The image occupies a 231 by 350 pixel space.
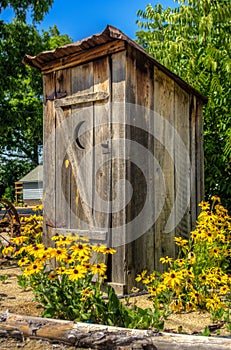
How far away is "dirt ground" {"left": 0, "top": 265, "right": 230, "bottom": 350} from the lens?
2.90 meters

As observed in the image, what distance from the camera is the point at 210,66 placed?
246 inches

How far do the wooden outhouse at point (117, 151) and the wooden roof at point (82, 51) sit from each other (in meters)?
0.01

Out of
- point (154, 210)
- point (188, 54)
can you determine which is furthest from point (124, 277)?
point (188, 54)

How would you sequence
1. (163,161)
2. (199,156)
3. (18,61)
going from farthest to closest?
(18,61), (199,156), (163,161)

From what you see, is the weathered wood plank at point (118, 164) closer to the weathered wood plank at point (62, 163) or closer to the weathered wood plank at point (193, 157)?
the weathered wood plank at point (62, 163)

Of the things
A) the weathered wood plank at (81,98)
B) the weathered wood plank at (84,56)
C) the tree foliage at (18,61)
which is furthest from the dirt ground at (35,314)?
the tree foliage at (18,61)

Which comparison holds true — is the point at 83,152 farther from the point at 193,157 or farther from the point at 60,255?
the point at 60,255

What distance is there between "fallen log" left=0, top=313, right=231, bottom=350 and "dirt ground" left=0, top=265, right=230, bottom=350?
0.20ft

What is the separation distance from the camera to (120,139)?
182 inches

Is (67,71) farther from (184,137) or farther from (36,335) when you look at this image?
(36,335)

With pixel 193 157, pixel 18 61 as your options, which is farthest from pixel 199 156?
pixel 18 61

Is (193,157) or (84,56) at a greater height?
(84,56)

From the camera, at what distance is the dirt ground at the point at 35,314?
2900 mm

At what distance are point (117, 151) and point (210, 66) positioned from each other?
2.53 metres
